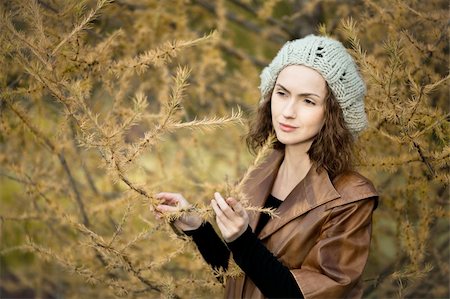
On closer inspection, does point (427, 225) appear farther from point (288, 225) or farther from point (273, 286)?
point (273, 286)

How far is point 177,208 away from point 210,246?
386mm

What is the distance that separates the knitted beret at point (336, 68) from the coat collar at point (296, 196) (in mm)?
246

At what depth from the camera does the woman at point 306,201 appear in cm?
190

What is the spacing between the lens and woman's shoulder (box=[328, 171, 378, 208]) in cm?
203

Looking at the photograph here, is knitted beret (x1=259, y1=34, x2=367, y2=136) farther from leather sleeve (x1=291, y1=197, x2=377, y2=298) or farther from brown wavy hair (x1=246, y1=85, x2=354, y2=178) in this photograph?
leather sleeve (x1=291, y1=197, x2=377, y2=298)

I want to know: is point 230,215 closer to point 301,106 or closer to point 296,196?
point 296,196

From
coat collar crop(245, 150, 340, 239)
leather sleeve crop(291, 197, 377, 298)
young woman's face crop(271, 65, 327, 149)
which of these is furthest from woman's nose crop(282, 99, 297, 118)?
leather sleeve crop(291, 197, 377, 298)

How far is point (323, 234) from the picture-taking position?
2012 millimetres

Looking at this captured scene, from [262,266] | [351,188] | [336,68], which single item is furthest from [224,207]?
[336,68]

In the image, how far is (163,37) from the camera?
348 cm

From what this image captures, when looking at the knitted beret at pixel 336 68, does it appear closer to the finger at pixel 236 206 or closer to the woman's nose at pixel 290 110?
the woman's nose at pixel 290 110

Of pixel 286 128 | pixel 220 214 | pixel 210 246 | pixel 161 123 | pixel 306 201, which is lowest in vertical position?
pixel 210 246

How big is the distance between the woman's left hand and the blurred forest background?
7 cm

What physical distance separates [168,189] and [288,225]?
4.57 ft
